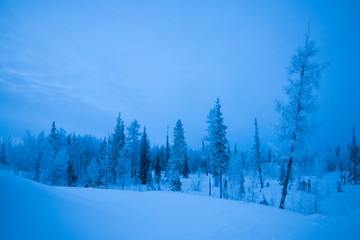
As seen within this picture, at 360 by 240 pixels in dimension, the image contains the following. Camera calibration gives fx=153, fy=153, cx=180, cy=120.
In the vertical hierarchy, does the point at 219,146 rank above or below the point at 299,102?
below

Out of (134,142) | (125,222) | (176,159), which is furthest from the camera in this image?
(134,142)

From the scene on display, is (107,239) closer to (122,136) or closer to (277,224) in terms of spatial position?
(277,224)

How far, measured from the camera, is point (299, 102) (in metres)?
11.5

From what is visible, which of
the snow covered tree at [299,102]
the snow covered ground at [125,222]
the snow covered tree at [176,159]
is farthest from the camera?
the snow covered tree at [176,159]

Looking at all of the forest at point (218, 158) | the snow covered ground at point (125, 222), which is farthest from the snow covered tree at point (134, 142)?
the snow covered ground at point (125, 222)

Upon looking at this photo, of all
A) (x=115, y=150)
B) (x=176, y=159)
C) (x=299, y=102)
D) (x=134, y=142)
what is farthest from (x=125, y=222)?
(x=134, y=142)

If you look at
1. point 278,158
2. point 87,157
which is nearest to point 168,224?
point 278,158

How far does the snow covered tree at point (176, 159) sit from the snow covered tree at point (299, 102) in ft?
63.1

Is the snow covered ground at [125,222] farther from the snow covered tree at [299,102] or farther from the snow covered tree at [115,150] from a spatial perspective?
the snow covered tree at [115,150]

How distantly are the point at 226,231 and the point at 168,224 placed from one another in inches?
81.4

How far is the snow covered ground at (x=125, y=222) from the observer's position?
3124 mm

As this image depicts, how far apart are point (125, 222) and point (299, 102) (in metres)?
13.4

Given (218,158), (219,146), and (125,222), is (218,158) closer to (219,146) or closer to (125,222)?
(219,146)

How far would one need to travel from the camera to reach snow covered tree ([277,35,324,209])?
11281 millimetres
